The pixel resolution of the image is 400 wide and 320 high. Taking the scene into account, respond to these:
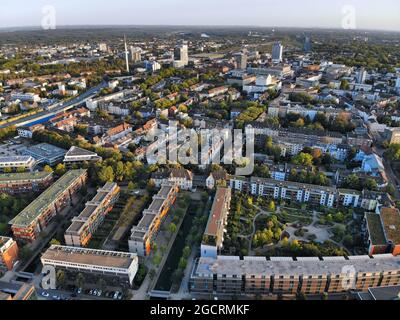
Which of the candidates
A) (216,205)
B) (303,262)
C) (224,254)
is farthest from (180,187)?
(303,262)

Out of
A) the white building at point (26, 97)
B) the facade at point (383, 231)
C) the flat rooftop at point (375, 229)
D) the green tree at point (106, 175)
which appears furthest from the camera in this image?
the white building at point (26, 97)

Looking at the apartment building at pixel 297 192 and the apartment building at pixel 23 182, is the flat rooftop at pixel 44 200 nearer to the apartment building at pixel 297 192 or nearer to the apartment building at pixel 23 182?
the apartment building at pixel 23 182

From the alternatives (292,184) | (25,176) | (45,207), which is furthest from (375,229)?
(25,176)

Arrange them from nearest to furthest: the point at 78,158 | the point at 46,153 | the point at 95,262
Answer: the point at 95,262 → the point at 78,158 → the point at 46,153

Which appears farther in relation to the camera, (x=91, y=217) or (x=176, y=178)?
(x=176, y=178)

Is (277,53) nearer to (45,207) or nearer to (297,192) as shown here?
(297,192)

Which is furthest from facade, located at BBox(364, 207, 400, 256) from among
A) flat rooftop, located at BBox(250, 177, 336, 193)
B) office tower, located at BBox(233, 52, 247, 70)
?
office tower, located at BBox(233, 52, 247, 70)

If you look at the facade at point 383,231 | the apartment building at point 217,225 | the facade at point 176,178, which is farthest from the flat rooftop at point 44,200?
the facade at point 383,231
